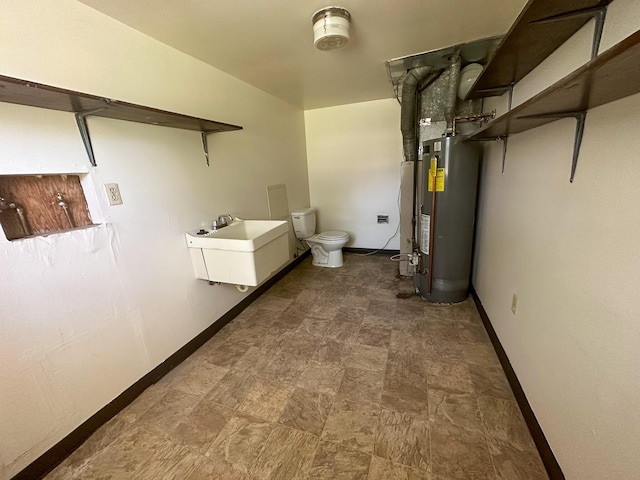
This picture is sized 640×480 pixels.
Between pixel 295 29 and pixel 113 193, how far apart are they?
54.5 inches

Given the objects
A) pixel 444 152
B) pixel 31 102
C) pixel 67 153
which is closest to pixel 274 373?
pixel 67 153

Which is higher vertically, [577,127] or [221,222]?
[577,127]

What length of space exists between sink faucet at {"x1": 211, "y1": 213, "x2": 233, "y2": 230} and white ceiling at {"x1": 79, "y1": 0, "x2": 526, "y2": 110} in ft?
3.70

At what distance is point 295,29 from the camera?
1.50 meters

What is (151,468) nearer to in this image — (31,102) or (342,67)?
(31,102)

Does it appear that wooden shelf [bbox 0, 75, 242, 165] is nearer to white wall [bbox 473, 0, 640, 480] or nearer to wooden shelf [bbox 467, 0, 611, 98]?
wooden shelf [bbox 467, 0, 611, 98]

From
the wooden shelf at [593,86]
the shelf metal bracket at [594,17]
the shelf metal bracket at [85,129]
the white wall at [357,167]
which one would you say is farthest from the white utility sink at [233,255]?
the white wall at [357,167]

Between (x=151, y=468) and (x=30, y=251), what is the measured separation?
1.08 m

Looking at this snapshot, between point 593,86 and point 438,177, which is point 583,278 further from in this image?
point 438,177

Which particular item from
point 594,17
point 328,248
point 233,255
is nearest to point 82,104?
point 233,255

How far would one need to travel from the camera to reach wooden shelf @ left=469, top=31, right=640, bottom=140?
488 millimetres

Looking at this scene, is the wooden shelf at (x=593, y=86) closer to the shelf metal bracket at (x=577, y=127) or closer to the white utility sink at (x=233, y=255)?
the shelf metal bracket at (x=577, y=127)

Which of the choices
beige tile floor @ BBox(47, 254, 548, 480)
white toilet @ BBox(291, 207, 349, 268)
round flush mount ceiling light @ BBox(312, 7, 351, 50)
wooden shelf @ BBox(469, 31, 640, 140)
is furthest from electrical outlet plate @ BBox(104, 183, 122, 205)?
white toilet @ BBox(291, 207, 349, 268)

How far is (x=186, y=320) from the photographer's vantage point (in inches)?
72.2
